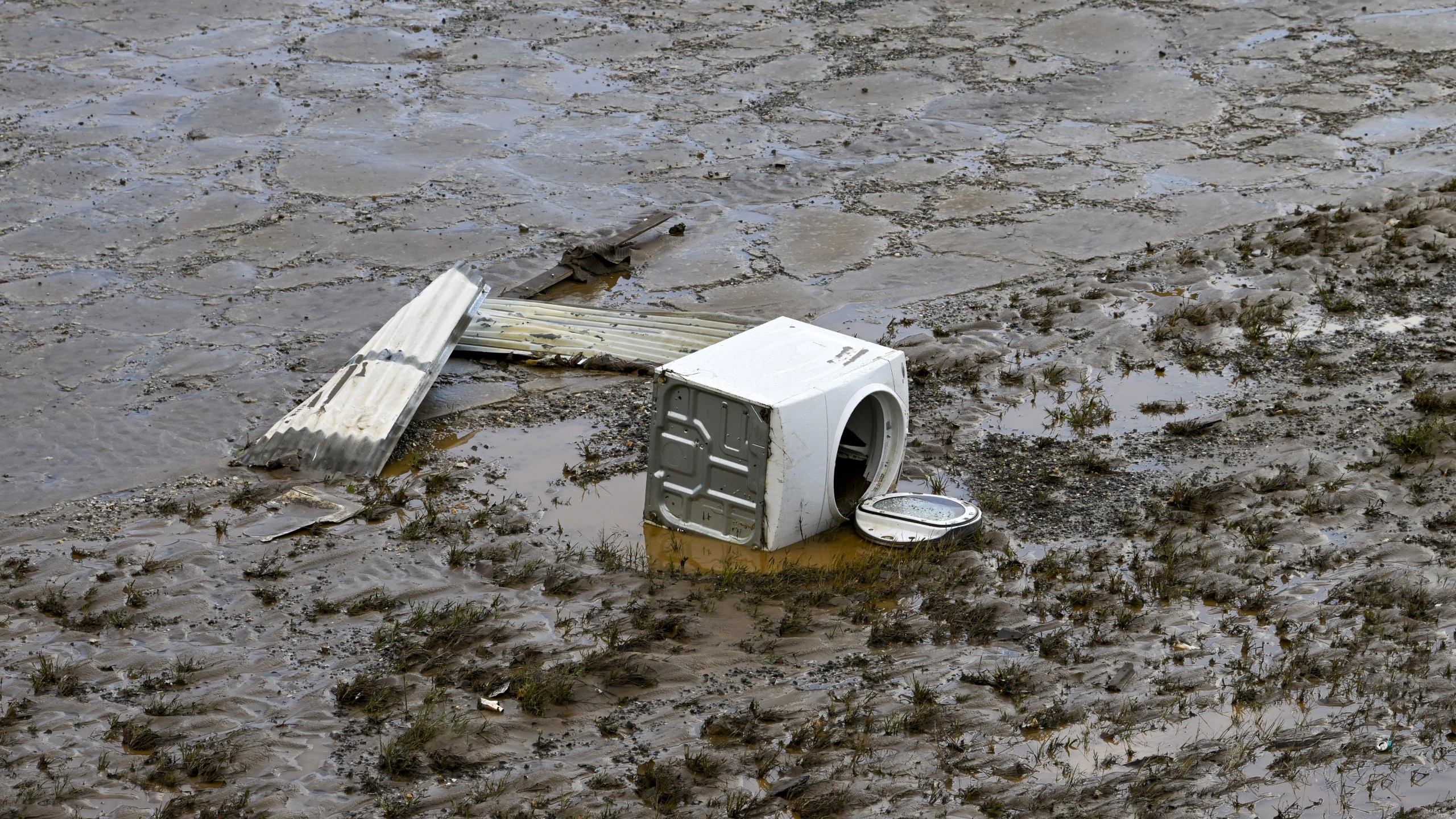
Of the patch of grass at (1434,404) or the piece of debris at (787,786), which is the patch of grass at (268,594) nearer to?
the piece of debris at (787,786)

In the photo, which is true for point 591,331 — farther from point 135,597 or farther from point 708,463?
point 135,597

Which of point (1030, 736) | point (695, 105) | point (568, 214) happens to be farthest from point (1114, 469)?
point (695, 105)

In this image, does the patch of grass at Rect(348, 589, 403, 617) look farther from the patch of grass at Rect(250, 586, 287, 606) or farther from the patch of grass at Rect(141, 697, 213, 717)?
the patch of grass at Rect(141, 697, 213, 717)

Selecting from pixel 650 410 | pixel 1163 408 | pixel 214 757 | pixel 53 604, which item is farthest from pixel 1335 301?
pixel 53 604

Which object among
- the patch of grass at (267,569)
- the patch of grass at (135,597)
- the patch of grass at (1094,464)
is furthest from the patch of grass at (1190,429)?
the patch of grass at (135,597)

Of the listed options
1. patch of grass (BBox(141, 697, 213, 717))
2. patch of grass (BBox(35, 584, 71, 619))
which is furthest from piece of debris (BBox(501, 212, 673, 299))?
patch of grass (BBox(141, 697, 213, 717))

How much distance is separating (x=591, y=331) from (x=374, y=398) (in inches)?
83.9

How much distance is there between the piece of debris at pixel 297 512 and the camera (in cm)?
813

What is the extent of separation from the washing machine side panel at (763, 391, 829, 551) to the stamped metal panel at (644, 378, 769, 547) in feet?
0.20

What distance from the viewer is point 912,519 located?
8.09m

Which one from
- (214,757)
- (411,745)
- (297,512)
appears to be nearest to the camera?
(214,757)

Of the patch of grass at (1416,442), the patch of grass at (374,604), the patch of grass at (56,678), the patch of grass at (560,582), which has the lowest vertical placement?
the patch of grass at (560,582)

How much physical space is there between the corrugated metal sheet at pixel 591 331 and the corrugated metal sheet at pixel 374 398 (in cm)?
41

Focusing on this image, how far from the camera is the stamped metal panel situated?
7.80 metres
